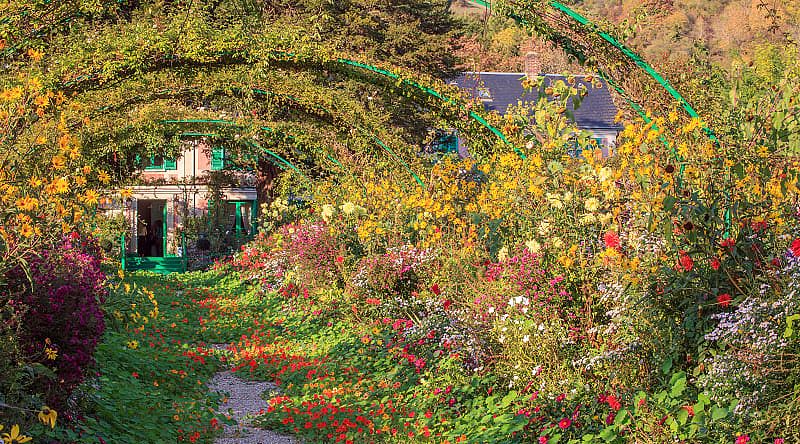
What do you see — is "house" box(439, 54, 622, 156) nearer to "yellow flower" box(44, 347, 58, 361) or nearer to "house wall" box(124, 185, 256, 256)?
"house wall" box(124, 185, 256, 256)

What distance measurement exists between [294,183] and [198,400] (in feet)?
33.7

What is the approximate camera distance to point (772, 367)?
3.80m

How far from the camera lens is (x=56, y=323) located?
4547 mm

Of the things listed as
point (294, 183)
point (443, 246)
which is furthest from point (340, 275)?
point (294, 183)

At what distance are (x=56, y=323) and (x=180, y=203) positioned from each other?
69.3 feet

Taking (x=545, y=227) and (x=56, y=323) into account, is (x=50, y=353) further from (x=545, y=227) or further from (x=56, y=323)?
(x=545, y=227)

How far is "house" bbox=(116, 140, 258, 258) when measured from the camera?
24109mm

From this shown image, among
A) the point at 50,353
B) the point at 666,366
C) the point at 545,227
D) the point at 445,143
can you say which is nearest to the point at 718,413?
the point at 666,366

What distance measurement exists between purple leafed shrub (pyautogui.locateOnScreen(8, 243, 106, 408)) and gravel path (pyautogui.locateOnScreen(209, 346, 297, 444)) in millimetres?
1156

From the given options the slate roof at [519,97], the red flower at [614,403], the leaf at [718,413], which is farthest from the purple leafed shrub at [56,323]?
the slate roof at [519,97]

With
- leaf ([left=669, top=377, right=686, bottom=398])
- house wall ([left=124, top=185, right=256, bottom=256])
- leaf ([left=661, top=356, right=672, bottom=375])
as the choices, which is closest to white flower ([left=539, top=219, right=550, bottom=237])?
leaf ([left=661, top=356, right=672, bottom=375])

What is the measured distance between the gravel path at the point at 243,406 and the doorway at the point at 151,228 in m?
18.7

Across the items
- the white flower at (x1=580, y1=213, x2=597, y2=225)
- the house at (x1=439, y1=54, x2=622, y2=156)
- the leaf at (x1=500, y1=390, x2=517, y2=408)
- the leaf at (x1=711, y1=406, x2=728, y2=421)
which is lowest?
the leaf at (x1=500, y1=390, x2=517, y2=408)

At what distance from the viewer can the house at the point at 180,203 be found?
24.1m
